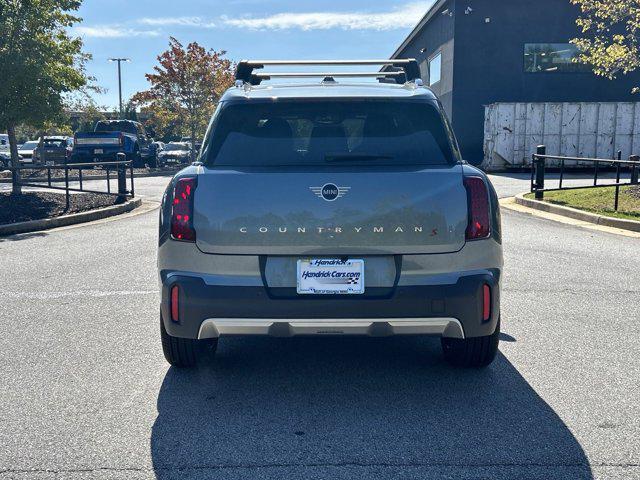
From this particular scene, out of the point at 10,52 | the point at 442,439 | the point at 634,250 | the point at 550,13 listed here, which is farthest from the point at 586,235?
the point at 550,13

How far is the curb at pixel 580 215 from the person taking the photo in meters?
12.1

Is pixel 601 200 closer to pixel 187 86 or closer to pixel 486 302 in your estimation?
pixel 486 302

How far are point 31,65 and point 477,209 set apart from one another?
45.8 ft

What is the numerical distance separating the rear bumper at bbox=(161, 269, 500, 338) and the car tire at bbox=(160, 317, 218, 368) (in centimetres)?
48

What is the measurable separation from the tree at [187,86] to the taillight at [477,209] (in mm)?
41917

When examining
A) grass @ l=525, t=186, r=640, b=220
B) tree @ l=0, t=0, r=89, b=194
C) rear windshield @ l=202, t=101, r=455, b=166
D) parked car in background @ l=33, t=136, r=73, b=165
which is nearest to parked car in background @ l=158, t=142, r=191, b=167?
parked car in background @ l=33, t=136, r=73, b=165

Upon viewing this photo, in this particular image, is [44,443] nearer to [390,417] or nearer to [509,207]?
[390,417]

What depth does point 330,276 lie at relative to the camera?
13.1ft

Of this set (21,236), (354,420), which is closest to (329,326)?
(354,420)

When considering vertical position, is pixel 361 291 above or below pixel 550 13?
below

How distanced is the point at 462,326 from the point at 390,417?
0.65 meters

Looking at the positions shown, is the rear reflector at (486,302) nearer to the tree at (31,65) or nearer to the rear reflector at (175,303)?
the rear reflector at (175,303)

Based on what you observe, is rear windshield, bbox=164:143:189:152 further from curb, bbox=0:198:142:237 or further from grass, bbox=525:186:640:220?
grass, bbox=525:186:640:220

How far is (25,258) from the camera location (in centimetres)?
941
